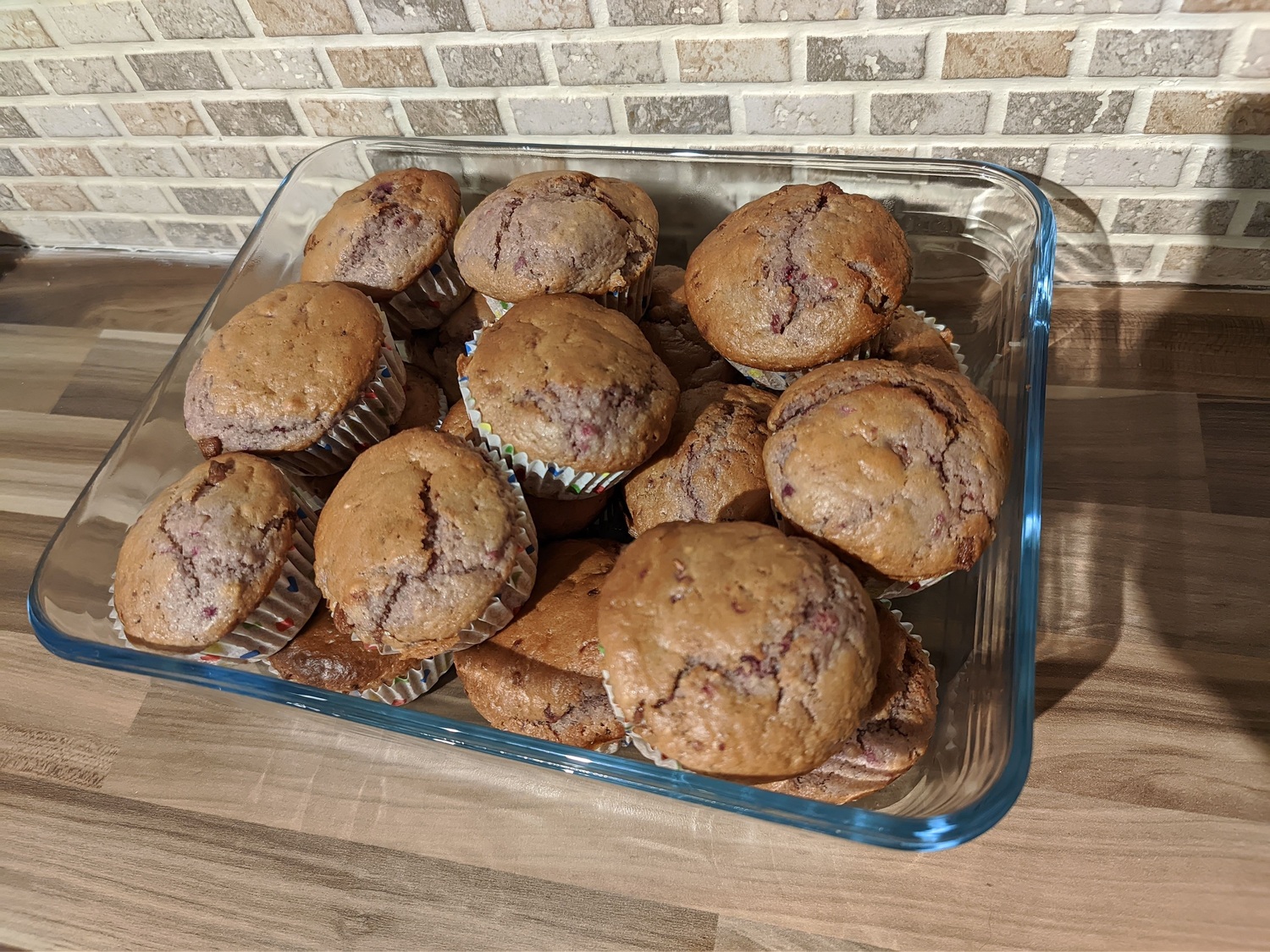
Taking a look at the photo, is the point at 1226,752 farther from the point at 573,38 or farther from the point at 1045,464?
the point at 573,38

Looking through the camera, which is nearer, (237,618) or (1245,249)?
(237,618)

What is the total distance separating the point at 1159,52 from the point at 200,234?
7.68 ft

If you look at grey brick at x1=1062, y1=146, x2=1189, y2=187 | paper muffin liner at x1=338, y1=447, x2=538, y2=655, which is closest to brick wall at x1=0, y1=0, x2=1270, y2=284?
grey brick at x1=1062, y1=146, x2=1189, y2=187

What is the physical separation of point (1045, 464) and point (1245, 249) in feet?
2.05

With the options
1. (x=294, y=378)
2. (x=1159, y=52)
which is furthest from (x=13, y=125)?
(x=1159, y=52)

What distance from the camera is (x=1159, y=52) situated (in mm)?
1418

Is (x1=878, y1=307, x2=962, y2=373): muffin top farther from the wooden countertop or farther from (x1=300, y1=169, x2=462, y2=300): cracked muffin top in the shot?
(x1=300, y1=169, x2=462, y2=300): cracked muffin top

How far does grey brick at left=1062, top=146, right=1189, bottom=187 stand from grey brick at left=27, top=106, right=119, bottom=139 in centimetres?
226

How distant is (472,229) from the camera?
151 cm

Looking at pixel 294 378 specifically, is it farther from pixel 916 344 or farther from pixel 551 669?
pixel 916 344

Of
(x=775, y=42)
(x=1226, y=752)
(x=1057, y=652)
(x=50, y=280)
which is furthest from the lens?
(x=50, y=280)

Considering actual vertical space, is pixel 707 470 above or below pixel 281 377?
below

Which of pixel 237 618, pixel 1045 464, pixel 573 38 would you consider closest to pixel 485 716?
pixel 237 618

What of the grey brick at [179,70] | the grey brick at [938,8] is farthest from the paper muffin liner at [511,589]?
the grey brick at [179,70]
